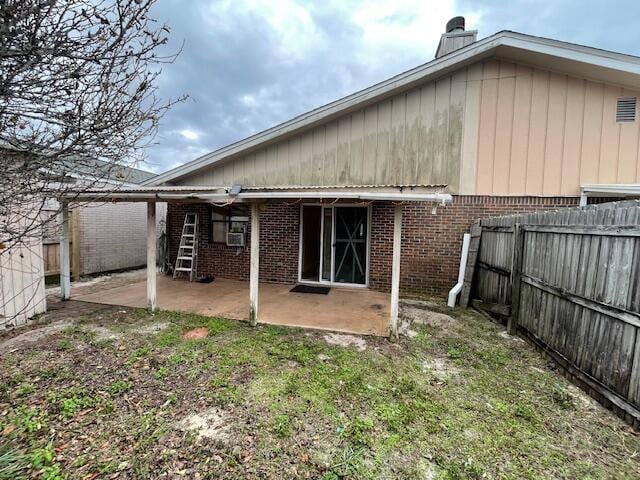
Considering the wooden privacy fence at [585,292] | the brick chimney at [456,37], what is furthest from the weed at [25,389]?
the brick chimney at [456,37]

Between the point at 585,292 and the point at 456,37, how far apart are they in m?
7.75

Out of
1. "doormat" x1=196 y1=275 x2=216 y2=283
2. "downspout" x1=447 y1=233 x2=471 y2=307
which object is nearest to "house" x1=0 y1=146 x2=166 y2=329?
"doormat" x1=196 y1=275 x2=216 y2=283

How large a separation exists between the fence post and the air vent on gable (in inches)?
150

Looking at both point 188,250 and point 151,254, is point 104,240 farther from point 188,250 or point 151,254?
point 151,254

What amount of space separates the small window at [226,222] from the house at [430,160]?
6cm

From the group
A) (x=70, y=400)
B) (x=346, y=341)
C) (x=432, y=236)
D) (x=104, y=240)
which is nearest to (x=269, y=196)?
(x=346, y=341)

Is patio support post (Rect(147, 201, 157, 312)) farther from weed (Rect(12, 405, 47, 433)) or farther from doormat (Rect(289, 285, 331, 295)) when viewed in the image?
doormat (Rect(289, 285, 331, 295))

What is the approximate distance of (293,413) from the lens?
2707mm

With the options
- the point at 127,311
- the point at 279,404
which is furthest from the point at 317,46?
the point at 279,404

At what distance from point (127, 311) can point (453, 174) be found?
7.41m

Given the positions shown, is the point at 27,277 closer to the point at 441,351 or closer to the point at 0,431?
the point at 0,431

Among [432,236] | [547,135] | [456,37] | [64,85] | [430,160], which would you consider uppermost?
[456,37]

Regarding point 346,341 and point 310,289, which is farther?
point 310,289

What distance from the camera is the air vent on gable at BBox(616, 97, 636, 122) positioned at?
5863 mm
